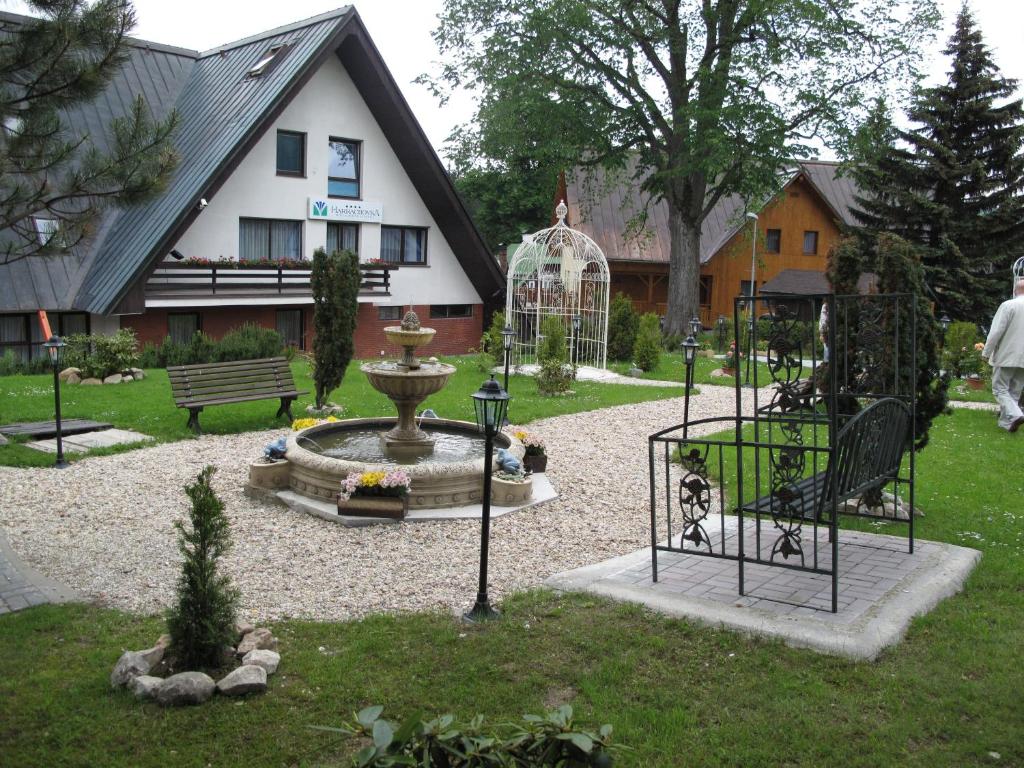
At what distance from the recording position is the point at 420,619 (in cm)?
594

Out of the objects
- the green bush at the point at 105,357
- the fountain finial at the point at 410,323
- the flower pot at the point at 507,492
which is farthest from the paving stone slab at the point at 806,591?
the green bush at the point at 105,357

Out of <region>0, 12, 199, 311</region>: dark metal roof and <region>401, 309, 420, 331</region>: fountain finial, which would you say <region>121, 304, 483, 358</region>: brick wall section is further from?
<region>401, 309, 420, 331</region>: fountain finial

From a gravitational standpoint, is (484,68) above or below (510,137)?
above

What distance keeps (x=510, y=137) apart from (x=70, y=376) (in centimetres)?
1599

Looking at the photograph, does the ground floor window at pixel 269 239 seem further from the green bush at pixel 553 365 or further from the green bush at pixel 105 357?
the green bush at pixel 553 365

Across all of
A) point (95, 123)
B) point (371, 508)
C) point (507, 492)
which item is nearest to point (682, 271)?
point (95, 123)

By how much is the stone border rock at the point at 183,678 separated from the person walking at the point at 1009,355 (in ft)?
35.8

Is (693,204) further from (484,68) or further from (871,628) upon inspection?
(871,628)

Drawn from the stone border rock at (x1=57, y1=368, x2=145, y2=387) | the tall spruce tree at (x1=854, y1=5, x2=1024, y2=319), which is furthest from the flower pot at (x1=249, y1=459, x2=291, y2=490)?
the tall spruce tree at (x1=854, y1=5, x2=1024, y2=319)

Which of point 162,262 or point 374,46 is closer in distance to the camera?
point 162,262

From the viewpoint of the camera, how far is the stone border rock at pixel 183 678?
4.61 m

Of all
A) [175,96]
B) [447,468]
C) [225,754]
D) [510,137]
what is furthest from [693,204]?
[225,754]

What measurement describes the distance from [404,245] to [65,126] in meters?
20.1

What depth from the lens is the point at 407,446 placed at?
1037 cm
